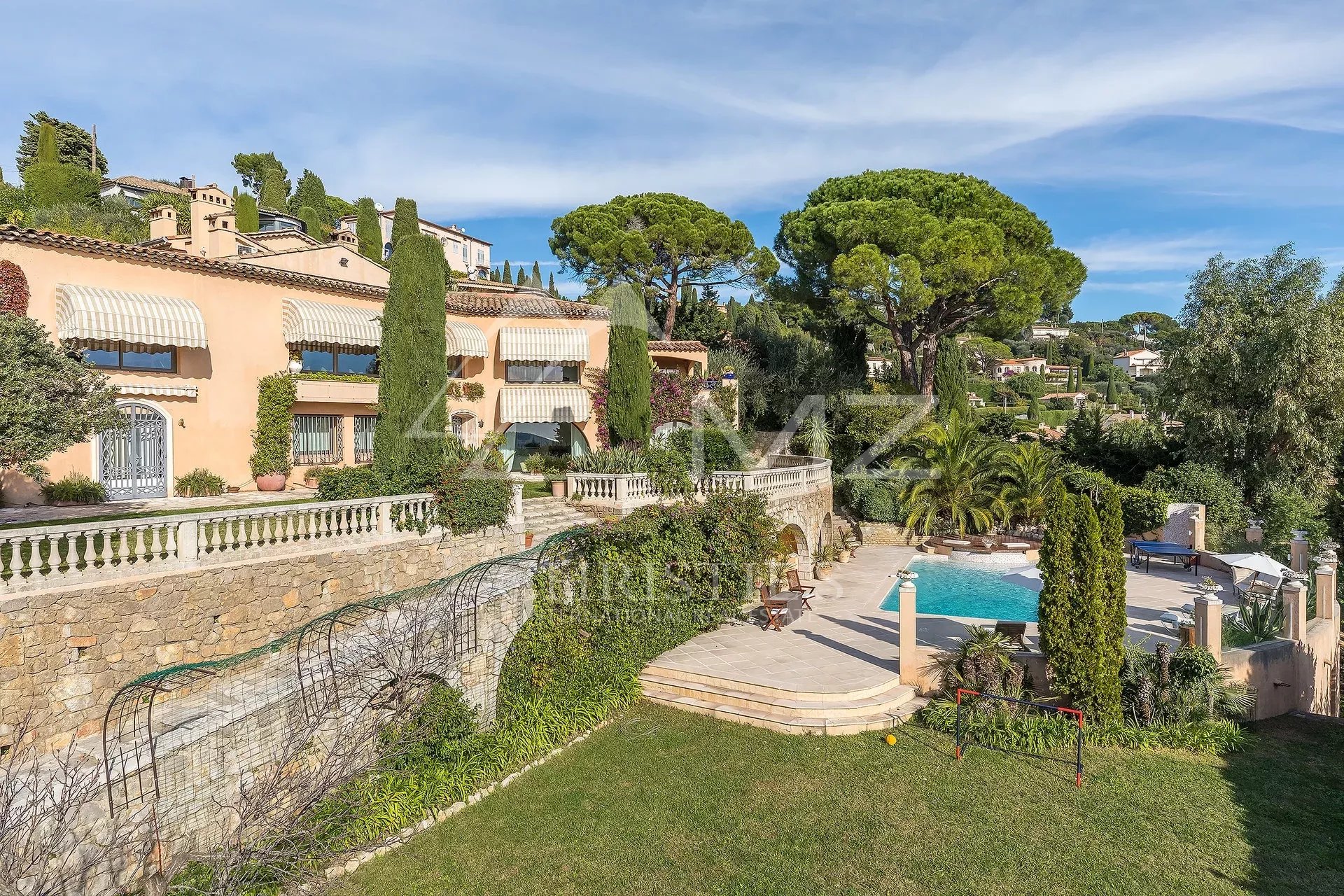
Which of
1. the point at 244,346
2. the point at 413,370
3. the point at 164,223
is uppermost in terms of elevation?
the point at 164,223

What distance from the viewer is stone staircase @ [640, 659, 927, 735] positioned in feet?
39.2

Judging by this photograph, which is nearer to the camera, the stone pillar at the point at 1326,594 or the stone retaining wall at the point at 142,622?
the stone retaining wall at the point at 142,622

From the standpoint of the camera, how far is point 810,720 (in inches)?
471

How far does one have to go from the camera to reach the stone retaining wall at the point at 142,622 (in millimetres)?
10172

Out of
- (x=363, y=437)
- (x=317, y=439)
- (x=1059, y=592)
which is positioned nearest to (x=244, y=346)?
(x=317, y=439)

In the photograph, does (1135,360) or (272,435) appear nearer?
(272,435)

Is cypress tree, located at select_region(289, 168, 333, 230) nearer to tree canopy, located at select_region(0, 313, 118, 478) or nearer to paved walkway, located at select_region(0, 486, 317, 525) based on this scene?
paved walkway, located at select_region(0, 486, 317, 525)

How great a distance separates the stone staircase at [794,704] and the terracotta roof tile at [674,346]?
20940 mm

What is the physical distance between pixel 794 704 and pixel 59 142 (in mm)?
67721

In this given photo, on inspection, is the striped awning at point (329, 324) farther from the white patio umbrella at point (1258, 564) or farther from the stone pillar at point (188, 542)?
the white patio umbrella at point (1258, 564)

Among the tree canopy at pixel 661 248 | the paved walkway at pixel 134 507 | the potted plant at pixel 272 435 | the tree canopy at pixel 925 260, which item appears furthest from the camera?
the tree canopy at pixel 661 248

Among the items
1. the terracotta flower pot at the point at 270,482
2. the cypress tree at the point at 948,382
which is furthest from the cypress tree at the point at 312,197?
the cypress tree at the point at 948,382

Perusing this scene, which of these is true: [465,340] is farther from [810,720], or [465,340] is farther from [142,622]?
[810,720]

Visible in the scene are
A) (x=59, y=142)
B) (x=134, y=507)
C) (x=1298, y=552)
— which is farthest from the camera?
(x=59, y=142)
